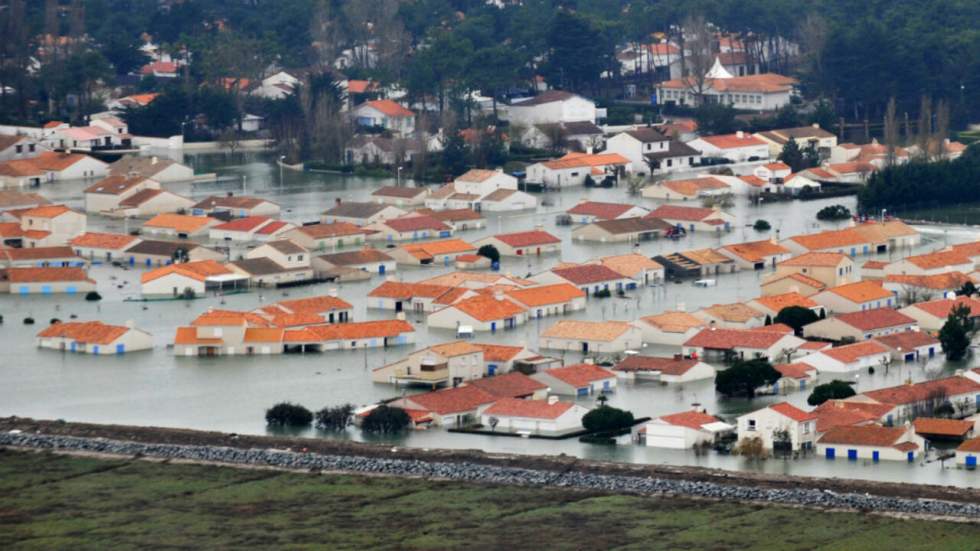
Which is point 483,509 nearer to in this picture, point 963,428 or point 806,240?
point 963,428

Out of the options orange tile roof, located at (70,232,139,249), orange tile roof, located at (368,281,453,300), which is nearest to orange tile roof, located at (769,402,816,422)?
orange tile roof, located at (368,281,453,300)

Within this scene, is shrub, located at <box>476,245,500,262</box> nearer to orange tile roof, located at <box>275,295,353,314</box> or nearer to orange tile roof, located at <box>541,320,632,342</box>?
orange tile roof, located at <box>275,295,353,314</box>

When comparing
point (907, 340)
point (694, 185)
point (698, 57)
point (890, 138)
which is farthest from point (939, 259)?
point (698, 57)

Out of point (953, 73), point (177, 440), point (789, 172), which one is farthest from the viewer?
point (953, 73)

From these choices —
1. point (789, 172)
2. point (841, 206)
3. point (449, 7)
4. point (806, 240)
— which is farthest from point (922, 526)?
point (449, 7)

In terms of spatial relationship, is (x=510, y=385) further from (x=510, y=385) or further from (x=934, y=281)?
(x=934, y=281)

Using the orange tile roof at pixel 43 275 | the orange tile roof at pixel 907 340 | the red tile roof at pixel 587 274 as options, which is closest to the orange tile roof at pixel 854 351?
the orange tile roof at pixel 907 340
